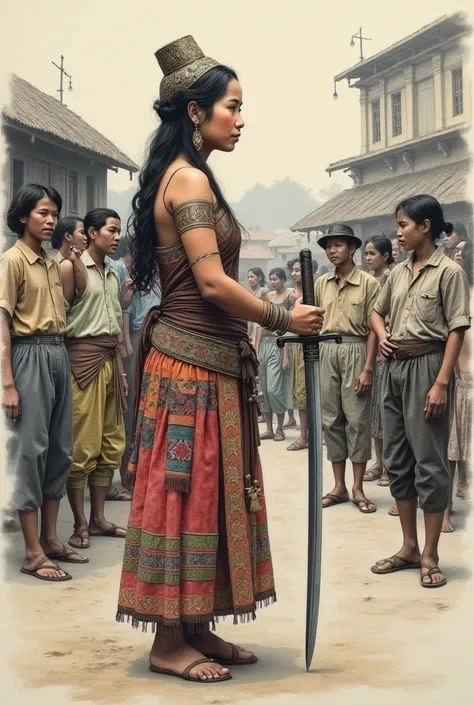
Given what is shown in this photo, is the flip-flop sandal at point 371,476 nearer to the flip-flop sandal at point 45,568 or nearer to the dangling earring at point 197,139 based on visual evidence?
the flip-flop sandal at point 45,568

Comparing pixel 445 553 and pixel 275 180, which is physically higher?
pixel 275 180

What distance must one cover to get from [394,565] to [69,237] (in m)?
2.69

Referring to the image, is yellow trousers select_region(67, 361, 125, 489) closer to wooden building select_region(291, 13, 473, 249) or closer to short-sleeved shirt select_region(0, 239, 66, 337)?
short-sleeved shirt select_region(0, 239, 66, 337)

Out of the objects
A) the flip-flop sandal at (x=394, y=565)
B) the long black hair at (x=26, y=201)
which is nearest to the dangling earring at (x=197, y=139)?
the long black hair at (x=26, y=201)

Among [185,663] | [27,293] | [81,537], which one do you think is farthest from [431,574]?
[27,293]

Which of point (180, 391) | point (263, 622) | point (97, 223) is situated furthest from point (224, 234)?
point (97, 223)

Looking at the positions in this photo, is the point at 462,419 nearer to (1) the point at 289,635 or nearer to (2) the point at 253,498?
(1) the point at 289,635

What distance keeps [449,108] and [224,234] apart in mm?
17187

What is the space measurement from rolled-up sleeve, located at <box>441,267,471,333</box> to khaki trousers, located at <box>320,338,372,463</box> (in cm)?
191

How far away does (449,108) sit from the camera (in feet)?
63.3

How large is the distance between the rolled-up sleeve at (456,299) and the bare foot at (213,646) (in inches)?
77.7

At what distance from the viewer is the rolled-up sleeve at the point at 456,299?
4602mm

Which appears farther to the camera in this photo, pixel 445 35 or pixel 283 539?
pixel 445 35

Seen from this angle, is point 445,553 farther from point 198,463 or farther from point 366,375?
point 198,463
